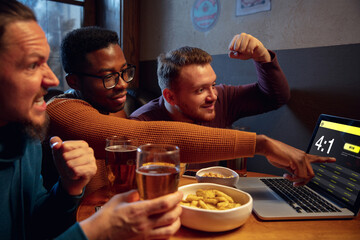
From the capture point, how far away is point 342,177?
992mm

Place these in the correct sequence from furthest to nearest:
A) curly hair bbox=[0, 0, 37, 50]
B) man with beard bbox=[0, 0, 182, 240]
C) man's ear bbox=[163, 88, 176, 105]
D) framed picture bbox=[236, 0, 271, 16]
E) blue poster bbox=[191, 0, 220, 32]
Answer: blue poster bbox=[191, 0, 220, 32] → framed picture bbox=[236, 0, 271, 16] → man's ear bbox=[163, 88, 176, 105] → curly hair bbox=[0, 0, 37, 50] → man with beard bbox=[0, 0, 182, 240]

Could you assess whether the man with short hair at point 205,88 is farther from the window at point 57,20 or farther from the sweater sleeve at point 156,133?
the window at point 57,20

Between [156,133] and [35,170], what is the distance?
458 millimetres

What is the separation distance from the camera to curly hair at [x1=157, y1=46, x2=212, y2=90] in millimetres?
1590

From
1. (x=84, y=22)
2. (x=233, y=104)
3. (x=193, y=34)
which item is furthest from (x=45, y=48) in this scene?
(x=84, y=22)

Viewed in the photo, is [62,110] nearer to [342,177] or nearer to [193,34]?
[342,177]

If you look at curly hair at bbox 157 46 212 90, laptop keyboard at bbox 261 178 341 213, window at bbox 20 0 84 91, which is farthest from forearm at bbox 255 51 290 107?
window at bbox 20 0 84 91

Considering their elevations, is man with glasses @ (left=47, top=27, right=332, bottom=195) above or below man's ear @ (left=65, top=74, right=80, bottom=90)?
below

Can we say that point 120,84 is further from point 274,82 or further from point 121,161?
point 274,82

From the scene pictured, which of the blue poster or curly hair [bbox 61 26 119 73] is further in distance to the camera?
the blue poster

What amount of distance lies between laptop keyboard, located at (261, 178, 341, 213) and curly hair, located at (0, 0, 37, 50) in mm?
990

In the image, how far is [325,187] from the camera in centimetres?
104

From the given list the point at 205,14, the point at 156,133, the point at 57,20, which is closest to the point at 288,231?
the point at 156,133

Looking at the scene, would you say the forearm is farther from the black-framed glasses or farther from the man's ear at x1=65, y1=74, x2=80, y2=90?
the man's ear at x1=65, y1=74, x2=80, y2=90
